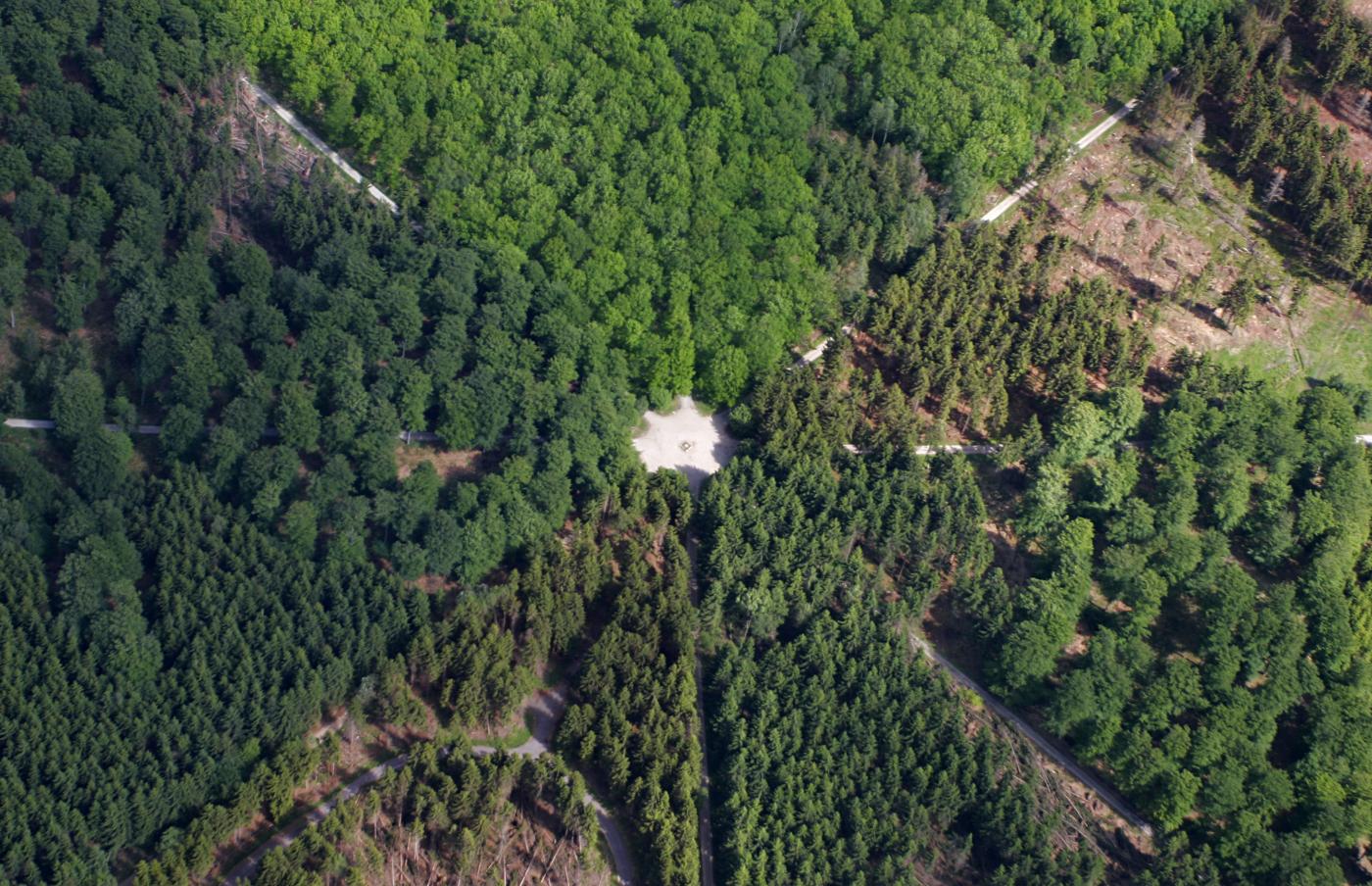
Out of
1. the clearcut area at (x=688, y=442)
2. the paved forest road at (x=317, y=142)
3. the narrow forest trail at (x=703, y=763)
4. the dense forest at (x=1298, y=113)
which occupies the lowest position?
the narrow forest trail at (x=703, y=763)

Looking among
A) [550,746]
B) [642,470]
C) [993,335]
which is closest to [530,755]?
[550,746]

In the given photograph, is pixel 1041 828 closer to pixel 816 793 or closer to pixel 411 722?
pixel 816 793

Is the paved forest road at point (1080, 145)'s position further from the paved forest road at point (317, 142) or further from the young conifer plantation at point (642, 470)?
the paved forest road at point (317, 142)

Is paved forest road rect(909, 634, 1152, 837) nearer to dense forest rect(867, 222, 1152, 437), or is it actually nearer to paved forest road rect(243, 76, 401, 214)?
dense forest rect(867, 222, 1152, 437)

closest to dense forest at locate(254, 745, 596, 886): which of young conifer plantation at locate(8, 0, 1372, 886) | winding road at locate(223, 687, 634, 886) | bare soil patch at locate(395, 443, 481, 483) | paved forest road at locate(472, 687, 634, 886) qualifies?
young conifer plantation at locate(8, 0, 1372, 886)

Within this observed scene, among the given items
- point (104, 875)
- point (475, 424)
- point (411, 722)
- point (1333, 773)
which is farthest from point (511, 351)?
point (1333, 773)

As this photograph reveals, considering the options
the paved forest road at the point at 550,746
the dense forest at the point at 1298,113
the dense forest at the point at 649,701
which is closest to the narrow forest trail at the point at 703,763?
the dense forest at the point at 649,701

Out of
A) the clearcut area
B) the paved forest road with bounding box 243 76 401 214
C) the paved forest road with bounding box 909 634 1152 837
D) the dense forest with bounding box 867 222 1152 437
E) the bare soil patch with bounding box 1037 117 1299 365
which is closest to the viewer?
the paved forest road with bounding box 909 634 1152 837
